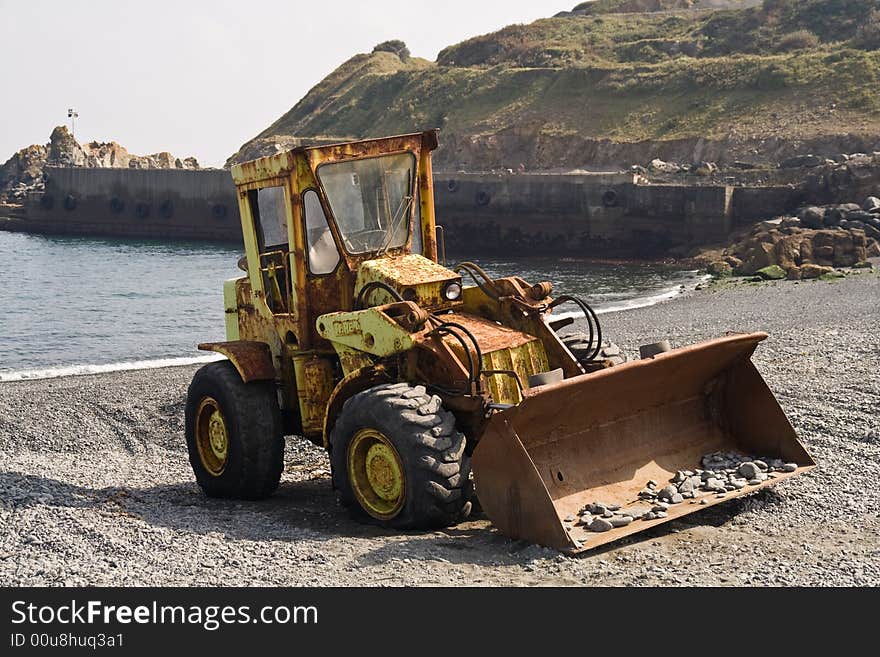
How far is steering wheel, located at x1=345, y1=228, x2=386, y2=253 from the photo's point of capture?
8617 millimetres

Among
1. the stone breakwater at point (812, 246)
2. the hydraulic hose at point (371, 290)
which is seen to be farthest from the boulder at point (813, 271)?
the hydraulic hose at point (371, 290)

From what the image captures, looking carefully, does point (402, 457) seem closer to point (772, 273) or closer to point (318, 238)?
point (318, 238)

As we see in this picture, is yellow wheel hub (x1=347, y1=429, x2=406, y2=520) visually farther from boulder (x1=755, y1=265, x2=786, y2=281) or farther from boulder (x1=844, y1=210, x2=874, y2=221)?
boulder (x1=844, y1=210, x2=874, y2=221)

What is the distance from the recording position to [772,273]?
30688mm

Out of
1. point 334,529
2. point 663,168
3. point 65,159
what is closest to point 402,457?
point 334,529

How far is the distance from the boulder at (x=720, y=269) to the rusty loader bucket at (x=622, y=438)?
2619 cm

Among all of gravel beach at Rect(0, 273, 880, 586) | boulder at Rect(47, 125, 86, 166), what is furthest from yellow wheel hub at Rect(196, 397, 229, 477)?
boulder at Rect(47, 125, 86, 166)

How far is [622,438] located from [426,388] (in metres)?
1.52

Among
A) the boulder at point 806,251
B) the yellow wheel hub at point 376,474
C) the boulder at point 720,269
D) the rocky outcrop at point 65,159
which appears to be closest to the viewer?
the yellow wheel hub at point 376,474

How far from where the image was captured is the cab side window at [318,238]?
8.48 metres

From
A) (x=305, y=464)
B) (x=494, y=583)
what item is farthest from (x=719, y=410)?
(x=305, y=464)

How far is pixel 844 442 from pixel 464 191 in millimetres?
41477

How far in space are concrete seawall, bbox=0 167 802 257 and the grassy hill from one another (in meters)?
12.8

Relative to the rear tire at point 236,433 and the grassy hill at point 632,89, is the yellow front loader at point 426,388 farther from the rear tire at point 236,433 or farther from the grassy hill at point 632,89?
the grassy hill at point 632,89
